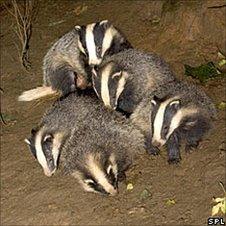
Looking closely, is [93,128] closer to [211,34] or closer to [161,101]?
[161,101]

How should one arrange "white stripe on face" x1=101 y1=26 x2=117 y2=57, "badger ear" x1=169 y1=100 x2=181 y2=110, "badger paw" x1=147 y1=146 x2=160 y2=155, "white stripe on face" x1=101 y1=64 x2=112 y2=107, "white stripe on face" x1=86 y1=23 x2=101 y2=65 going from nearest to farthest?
"badger ear" x1=169 y1=100 x2=181 y2=110 < "badger paw" x1=147 y1=146 x2=160 y2=155 < "white stripe on face" x1=101 y1=64 x2=112 y2=107 < "white stripe on face" x1=86 y1=23 x2=101 y2=65 < "white stripe on face" x1=101 y1=26 x2=117 y2=57

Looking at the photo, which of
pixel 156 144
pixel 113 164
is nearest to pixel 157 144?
pixel 156 144

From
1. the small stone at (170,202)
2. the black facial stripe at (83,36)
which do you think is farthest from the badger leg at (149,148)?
the black facial stripe at (83,36)

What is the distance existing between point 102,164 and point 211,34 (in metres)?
2.14

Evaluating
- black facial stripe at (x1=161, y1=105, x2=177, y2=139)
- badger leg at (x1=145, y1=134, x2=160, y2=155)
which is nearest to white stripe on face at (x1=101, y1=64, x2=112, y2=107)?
badger leg at (x1=145, y1=134, x2=160, y2=155)

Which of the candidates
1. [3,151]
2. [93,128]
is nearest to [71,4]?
[3,151]

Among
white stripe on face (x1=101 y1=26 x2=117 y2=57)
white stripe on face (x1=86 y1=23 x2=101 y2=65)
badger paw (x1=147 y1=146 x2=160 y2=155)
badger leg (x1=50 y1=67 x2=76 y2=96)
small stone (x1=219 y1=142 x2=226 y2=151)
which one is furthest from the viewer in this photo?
badger leg (x1=50 y1=67 x2=76 y2=96)

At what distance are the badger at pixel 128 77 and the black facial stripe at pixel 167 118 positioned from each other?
1.99 ft

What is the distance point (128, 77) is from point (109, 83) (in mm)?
212

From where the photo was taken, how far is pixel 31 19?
7297 mm

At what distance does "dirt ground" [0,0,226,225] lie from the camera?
3.93 meters

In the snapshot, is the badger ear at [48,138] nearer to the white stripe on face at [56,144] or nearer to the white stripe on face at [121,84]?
the white stripe on face at [56,144]

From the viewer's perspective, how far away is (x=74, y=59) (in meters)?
5.60

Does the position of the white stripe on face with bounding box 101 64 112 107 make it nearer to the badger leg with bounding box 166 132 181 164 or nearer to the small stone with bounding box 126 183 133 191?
the badger leg with bounding box 166 132 181 164
